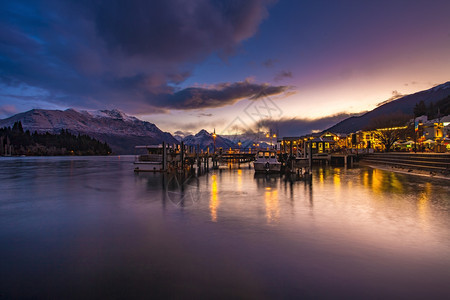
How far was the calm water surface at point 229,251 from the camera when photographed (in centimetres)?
600

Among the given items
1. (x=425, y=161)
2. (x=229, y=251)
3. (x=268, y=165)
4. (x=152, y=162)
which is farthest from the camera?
(x=152, y=162)

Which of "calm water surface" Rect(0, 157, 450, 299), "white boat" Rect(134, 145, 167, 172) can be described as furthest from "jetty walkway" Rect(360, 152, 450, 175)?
"white boat" Rect(134, 145, 167, 172)

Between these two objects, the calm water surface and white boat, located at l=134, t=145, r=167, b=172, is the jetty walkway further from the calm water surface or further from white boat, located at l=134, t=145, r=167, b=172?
white boat, located at l=134, t=145, r=167, b=172

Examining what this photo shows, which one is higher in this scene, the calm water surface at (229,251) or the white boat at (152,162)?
the white boat at (152,162)

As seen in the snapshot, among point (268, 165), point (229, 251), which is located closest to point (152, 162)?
point (268, 165)

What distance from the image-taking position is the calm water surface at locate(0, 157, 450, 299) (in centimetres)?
600

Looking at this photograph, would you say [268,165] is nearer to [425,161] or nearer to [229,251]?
[425,161]

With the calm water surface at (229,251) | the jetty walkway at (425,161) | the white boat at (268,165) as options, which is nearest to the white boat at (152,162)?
the white boat at (268,165)

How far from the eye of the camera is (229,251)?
27.2ft

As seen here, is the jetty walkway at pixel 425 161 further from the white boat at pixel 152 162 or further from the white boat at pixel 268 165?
the white boat at pixel 152 162

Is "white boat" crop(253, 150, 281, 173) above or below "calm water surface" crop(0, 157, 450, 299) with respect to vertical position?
above

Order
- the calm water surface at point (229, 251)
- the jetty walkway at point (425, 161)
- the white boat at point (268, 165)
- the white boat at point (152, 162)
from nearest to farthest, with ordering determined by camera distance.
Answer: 1. the calm water surface at point (229, 251)
2. the jetty walkway at point (425, 161)
3. the white boat at point (268, 165)
4. the white boat at point (152, 162)

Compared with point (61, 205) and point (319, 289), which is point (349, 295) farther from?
point (61, 205)

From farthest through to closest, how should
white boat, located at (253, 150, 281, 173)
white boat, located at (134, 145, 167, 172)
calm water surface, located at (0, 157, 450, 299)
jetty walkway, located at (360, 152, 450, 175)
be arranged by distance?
white boat, located at (134, 145, 167, 172)
white boat, located at (253, 150, 281, 173)
jetty walkway, located at (360, 152, 450, 175)
calm water surface, located at (0, 157, 450, 299)
